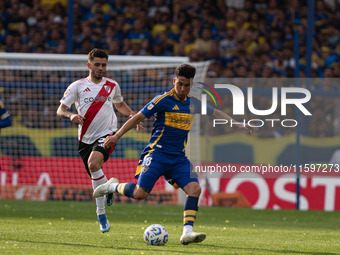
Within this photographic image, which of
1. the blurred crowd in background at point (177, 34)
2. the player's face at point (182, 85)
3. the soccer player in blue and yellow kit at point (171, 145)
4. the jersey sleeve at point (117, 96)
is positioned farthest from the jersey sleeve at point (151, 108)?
the blurred crowd in background at point (177, 34)

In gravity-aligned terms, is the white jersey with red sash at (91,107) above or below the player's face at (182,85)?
below

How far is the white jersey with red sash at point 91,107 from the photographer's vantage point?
27.9 feet

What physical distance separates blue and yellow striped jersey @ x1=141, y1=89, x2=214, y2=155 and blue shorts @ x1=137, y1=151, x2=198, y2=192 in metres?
0.08

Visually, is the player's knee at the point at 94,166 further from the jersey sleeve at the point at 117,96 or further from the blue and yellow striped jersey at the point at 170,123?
the blue and yellow striped jersey at the point at 170,123

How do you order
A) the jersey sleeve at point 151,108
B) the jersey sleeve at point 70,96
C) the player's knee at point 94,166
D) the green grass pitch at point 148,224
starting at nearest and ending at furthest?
the green grass pitch at point 148,224 < the jersey sleeve at point 151,108 < the player's knee at point 94,166 < the jersey sleeve at point 70,96

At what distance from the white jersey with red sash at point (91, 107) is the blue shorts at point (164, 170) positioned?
1269 mm

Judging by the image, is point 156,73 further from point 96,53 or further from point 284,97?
point 96,53

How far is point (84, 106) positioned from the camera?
857 centimetres

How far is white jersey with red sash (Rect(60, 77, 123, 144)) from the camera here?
852 cm

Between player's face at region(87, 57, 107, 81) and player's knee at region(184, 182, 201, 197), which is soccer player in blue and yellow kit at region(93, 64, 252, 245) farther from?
player's face at region(87, 57, 107, 81)

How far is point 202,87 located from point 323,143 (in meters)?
2.75

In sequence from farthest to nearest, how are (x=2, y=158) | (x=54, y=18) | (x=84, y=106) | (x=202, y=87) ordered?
(x=54, y=18), (x=2, y=158), (x=202, y=87), (x=84, y=106)

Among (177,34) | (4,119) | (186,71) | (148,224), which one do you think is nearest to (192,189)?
(186,71)

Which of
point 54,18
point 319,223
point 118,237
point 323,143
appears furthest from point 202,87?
point 54,18
